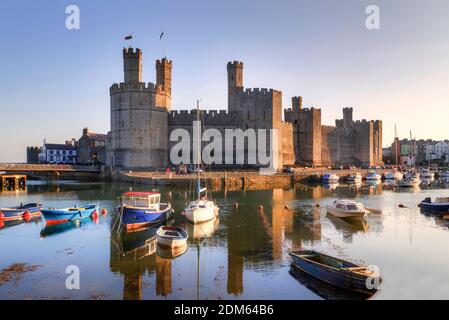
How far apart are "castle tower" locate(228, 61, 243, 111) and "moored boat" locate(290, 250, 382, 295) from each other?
130ft

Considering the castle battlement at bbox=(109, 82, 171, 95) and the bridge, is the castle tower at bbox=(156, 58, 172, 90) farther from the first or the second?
the bridge

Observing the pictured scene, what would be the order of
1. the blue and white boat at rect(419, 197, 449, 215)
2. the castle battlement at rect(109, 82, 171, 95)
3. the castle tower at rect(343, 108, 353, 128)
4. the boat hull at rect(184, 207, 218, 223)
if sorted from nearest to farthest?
the boat hull at rect(184, 207, 218, 223), the blue and white boat at rect(419, 197, 449, 215), the castle battlement at rect(109, 82, 171, 95), the castle tower at rect(343, 108, 353, 128)

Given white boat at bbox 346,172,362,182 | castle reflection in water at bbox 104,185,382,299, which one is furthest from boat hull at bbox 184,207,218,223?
white boat at bbox 346,172,362,182

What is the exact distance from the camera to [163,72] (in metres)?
49.8

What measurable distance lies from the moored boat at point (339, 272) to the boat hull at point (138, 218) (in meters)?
8.97

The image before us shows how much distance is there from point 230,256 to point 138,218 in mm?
6605

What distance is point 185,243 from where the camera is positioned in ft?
49.1

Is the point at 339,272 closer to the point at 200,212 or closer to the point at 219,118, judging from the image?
the point at 200,212

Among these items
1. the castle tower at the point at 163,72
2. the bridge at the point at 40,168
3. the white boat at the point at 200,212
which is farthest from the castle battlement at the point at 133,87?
the white boat at the point at 200,212

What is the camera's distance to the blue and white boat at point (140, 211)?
61.4ft

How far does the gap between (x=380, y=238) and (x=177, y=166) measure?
3357 centimetres

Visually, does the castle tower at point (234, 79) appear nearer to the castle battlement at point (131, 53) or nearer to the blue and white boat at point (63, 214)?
the castle battlement at point (131, 53)

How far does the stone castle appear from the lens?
44594 millimetres
